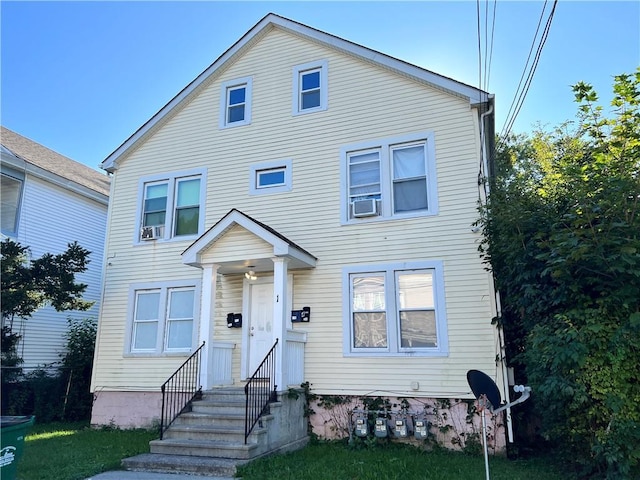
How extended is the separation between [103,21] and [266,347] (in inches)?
298

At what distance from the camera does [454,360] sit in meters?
8.18

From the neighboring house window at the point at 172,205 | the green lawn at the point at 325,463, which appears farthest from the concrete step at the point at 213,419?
the neighboring house window at the point at 172,205

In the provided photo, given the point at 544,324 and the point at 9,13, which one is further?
the point at 9,13

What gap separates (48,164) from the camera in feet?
52.1

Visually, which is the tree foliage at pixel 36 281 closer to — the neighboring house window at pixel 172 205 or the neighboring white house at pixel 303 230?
the neighboring white house at pixel 303 230

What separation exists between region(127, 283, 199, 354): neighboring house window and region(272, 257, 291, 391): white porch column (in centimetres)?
263

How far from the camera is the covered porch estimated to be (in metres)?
8.45

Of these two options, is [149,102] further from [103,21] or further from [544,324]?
[544,324]

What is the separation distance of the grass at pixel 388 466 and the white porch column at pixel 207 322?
227 cm

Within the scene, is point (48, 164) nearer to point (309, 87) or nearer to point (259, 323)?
point (309, 87)

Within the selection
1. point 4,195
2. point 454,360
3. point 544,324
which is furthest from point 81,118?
point 544,324

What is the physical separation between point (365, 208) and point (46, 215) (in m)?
11.5

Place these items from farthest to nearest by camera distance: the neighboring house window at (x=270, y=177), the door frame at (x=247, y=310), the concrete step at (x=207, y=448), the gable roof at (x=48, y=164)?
the gable roof at (x=48, y=164)
the neighboring house window at (x=270, y=177)
the door frame at (x=247, y=310)
the concrete step at (x=207, y=448)

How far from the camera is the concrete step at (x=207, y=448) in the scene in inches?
265
